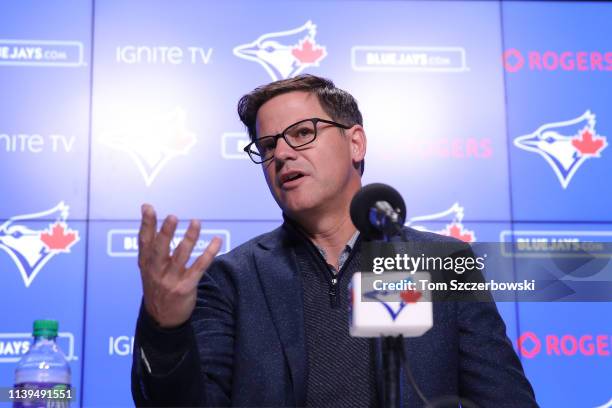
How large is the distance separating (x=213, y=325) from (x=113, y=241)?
46.8 inches

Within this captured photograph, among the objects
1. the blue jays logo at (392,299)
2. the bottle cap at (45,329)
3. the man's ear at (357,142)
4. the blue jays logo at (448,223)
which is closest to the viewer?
the blue jays logo at (392,299)

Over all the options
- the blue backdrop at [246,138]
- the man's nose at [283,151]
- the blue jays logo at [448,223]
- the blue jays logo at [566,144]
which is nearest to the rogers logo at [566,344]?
the blue backdrop at [246,138]

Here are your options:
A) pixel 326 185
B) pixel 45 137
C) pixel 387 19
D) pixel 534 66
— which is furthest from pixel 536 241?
pixel 45 137

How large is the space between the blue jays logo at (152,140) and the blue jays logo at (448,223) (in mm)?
889

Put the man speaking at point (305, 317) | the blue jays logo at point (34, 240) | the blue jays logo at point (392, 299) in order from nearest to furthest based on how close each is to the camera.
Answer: the blue jays logo at point (392, 299) → the man speaking at point (305, 317) → the blue jays logo at point (34, 240)

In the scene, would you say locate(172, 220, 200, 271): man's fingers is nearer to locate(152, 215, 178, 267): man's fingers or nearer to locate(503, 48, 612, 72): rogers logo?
locate(152, 215, 178, 267): man's fingers

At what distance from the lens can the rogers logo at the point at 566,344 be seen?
2730 millimetres

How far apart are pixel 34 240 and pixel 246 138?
2.76 feet

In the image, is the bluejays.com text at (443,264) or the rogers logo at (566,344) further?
the rogers logo at (566,344)

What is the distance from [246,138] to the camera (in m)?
2.80

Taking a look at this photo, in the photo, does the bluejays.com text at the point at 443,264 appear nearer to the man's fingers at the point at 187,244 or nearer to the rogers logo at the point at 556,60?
the man's fingers at the point at 187,244

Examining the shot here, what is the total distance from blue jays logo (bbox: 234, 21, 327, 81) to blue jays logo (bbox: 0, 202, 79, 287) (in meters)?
0.90

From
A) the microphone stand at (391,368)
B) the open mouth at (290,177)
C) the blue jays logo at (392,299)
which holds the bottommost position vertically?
the microphone stand at (391,368)

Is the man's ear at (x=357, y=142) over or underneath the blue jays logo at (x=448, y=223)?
over
